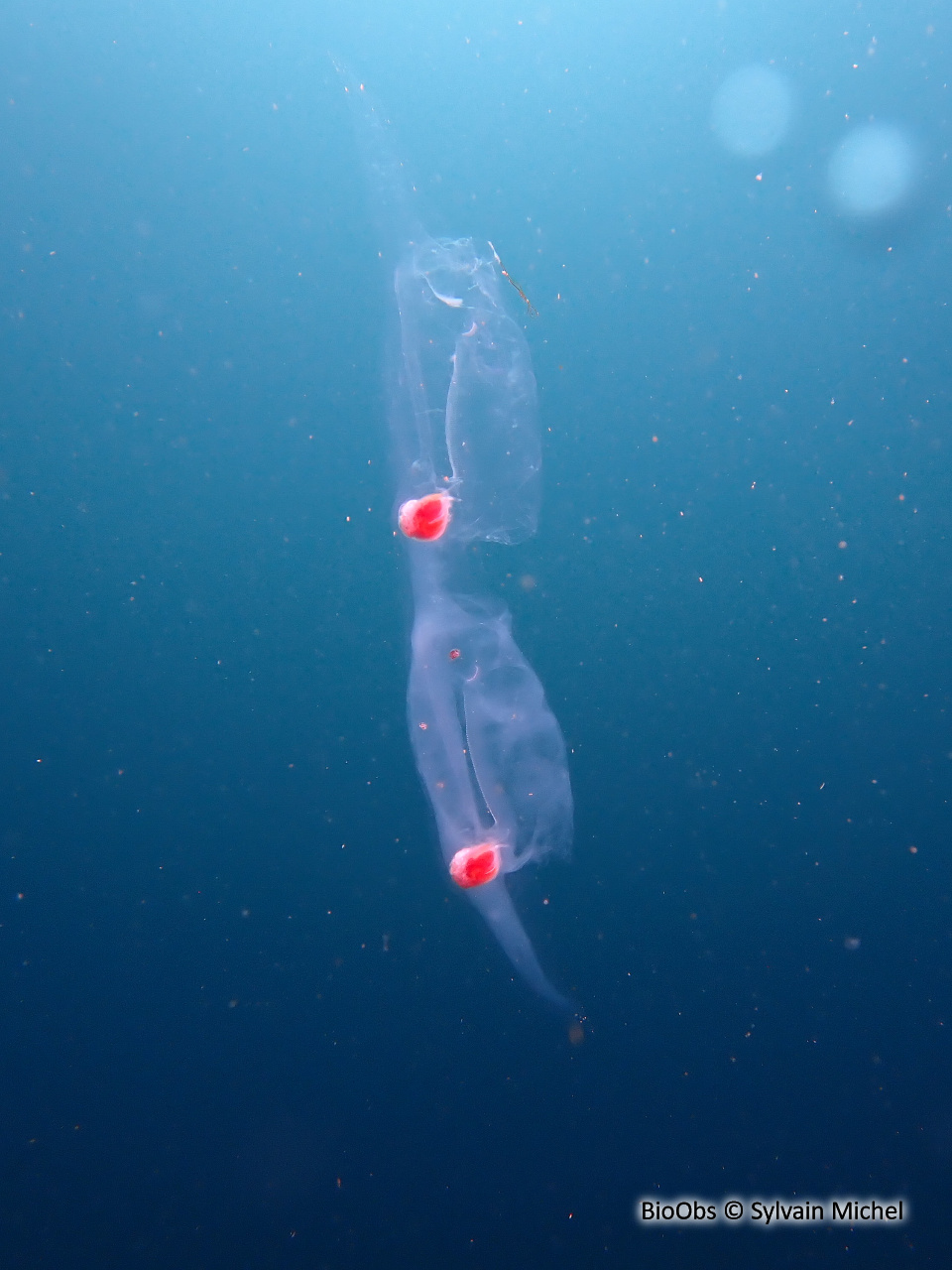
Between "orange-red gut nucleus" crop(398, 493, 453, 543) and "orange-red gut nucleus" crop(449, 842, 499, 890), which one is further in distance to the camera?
"orange-red gut nucleus" crop(449, 842, 499, 890)

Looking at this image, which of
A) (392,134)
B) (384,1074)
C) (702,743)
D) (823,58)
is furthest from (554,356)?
(384,1074)

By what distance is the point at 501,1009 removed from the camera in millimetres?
3766

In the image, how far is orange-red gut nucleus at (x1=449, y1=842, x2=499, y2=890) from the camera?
365 centimetres

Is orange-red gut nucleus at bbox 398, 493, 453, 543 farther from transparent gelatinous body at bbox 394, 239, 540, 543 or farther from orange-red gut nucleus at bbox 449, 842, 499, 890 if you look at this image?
orange-red gut nucleus at bbox 449, 842, 499, 890

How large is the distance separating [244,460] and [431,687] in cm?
158

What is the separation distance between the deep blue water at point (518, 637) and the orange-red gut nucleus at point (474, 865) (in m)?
0.15

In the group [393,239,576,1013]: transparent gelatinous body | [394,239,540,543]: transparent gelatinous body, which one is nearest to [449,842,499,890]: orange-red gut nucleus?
[393,239,576,1013]: transparent gelatinous body

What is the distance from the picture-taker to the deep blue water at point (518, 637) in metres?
3.40

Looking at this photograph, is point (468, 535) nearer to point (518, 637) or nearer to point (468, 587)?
point (468, 587)

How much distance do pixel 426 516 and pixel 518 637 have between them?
83 cm

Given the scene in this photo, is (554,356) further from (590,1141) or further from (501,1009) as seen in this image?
(590,1141)

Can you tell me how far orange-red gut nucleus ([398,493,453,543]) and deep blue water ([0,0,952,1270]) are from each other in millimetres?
269

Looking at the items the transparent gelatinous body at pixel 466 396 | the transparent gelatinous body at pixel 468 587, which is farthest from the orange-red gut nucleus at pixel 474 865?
the transparent gelatinous body at pixel 466 396

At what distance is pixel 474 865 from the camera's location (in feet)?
12.0
